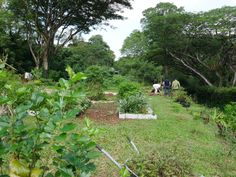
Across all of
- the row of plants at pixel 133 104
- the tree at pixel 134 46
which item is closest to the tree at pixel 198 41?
the tree at pixel 134 46

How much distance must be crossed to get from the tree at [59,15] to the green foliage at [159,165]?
20392 mm

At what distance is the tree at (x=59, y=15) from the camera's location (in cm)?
2448

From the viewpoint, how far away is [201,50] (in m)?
30.1

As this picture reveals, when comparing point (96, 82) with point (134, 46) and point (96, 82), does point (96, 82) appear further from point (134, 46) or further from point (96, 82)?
point (134, 46)

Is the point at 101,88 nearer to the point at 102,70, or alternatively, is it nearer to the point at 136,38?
the point at 102,70

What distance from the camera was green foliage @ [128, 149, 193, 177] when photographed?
14.5 feet

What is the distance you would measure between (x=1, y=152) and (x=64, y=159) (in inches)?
11.2

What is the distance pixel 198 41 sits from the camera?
2827cm

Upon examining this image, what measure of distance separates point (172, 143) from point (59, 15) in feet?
65.5

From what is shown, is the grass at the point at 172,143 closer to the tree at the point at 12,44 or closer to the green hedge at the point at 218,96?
the green hedge at the point at 218,96

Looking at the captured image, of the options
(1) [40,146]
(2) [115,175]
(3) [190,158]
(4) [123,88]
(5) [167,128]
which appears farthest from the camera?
(4) [123,88]

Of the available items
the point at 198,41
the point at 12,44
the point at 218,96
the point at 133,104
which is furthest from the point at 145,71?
the point at 133,104

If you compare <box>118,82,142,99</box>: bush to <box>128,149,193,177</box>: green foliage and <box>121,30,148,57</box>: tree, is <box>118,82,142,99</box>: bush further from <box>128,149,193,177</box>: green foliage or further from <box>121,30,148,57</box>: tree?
<box>121,30,148,57</box>: tree

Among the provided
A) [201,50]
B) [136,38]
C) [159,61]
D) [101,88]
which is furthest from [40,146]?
[136,38]
